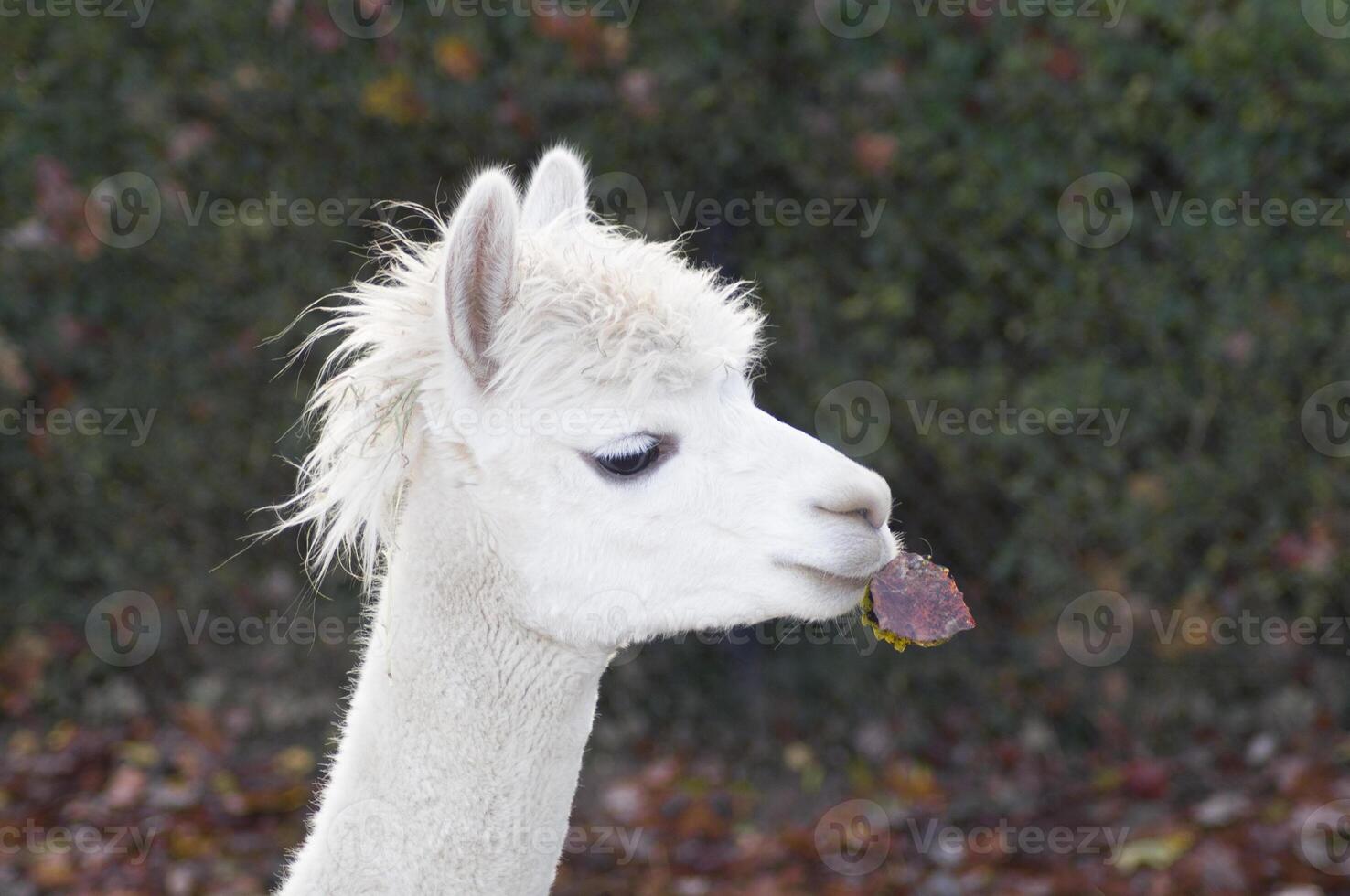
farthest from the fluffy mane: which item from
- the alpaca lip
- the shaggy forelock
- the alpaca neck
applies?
the alpaca lip

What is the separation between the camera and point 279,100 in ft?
A: 17.0

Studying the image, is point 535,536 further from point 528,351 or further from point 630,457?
point 528,351

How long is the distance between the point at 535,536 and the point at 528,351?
1.05 ft

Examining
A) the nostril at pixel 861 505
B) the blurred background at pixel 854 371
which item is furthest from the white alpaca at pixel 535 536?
the blurred background at pixel 854 371

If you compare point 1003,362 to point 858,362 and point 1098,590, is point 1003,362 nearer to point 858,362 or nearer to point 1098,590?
point 858,362

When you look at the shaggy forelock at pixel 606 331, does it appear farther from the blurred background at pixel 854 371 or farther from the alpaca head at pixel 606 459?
the blurred background at pixel 854 371

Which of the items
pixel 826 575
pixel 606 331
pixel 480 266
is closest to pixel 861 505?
pixel 826 575

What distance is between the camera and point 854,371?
4945 millimetres

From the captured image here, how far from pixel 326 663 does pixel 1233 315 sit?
154 inches

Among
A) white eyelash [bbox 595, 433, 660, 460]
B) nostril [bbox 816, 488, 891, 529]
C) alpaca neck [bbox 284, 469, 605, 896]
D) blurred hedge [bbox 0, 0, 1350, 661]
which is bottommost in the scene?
alpaca neck [bbox 284, 469, 605, 896]

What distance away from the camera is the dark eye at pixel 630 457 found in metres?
2.26

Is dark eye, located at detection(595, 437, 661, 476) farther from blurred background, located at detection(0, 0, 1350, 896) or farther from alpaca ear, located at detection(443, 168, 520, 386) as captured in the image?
blurred background, located at detection(0, 0, 1350, 896)

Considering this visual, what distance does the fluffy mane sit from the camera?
2.27 metres

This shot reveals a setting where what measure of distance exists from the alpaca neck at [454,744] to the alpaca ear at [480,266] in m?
0.28
